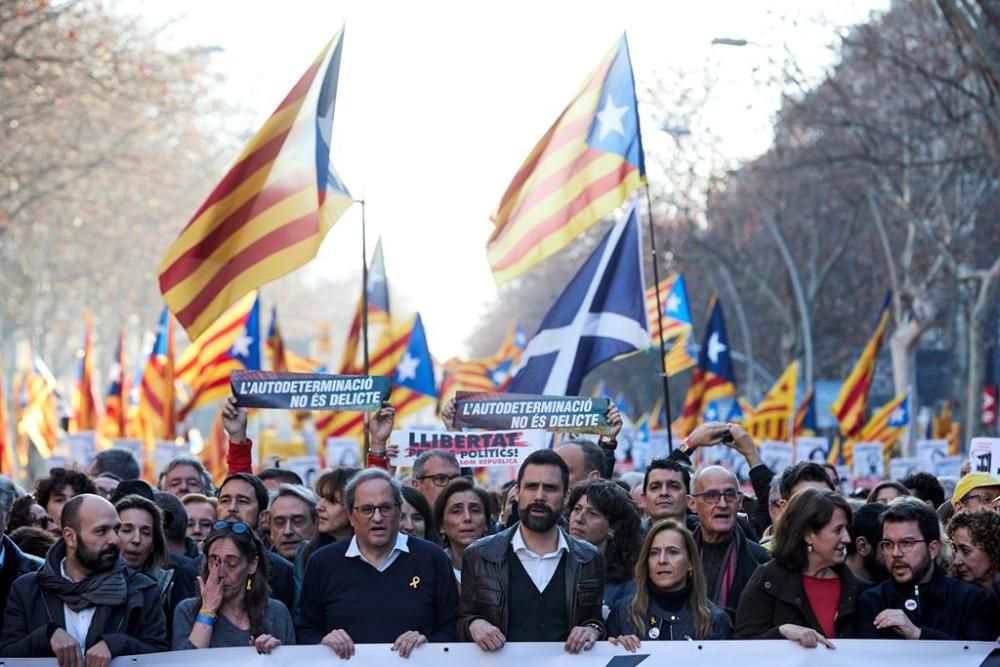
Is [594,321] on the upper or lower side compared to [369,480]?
upper

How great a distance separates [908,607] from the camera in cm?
766

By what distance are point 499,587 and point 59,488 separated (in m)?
3.61

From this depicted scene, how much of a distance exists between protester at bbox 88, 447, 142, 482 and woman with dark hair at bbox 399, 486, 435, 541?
11.3 feet

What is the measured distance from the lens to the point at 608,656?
7492mm

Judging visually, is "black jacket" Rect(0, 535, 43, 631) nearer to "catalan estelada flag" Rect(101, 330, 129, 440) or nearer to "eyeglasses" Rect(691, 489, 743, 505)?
"eyeglasses" Rect(691, 489, 743, 505)

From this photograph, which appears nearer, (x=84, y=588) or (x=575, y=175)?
(x=84, y=588)

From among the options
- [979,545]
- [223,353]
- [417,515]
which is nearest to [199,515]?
[417,515]

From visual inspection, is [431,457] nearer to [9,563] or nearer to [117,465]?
[9,563]

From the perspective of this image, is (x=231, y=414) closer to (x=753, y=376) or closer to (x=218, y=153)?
(x=753, y=376)

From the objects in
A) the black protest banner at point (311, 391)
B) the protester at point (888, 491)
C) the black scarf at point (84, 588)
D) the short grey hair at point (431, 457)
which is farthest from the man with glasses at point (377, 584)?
the protester at point (888, 491)

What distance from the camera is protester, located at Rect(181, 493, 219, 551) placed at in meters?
10.0

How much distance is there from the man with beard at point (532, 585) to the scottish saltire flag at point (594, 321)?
543cm

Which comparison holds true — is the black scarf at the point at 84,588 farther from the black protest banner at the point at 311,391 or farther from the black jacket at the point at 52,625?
the black protest banner at the point at 311,391

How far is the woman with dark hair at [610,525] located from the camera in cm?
852
